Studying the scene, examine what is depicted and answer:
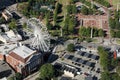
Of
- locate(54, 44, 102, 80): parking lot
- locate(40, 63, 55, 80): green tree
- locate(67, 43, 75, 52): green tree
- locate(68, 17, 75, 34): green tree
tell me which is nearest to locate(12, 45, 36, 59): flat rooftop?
locate(40, 63, 55, 80): green tree

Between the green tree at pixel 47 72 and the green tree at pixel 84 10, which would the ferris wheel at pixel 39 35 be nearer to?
the green tree at pixel 47 72

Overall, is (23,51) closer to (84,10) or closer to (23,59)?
(23,59)

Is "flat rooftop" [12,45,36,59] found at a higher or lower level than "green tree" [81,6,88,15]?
lower

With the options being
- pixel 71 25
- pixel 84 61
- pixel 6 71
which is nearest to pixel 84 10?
pixel 71 25

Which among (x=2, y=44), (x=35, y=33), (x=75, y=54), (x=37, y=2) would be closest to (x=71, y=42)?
(x=75, y=54)

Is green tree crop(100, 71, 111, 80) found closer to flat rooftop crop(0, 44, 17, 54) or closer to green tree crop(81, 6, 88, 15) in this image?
flat rooftop crop(0, 44, 17, 54)

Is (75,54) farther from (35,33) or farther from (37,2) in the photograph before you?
(37,2)
